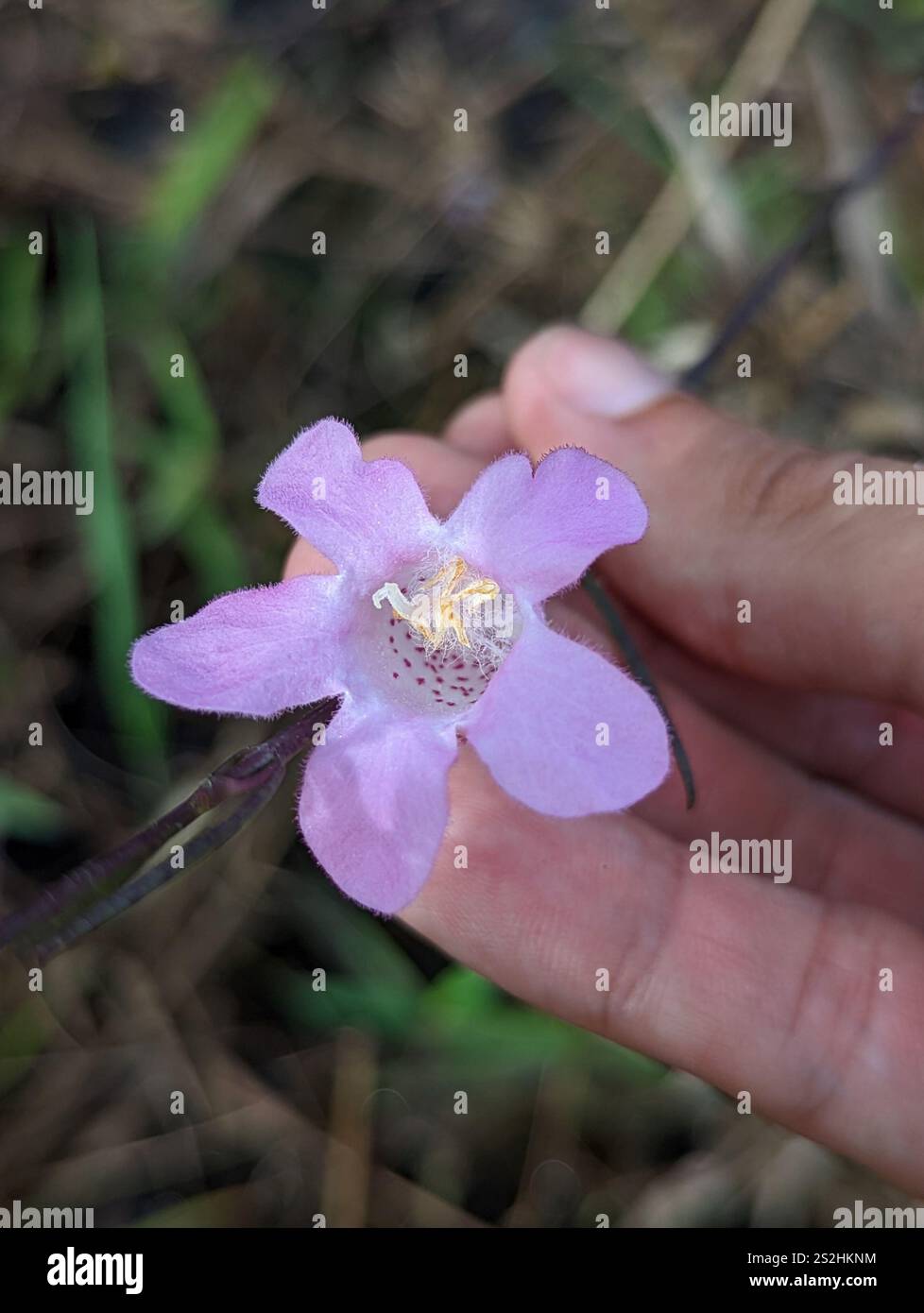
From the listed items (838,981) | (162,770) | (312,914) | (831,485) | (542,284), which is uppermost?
(542,284)

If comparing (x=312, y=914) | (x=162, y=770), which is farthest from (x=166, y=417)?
(x=312, y=914)

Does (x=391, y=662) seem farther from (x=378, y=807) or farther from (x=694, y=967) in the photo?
(x=694, y=967)

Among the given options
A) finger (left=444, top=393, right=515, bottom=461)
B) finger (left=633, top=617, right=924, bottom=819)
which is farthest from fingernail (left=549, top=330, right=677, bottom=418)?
finger (left=633, top=617, right=924, bottom=819)

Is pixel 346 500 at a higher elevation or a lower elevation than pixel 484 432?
lower

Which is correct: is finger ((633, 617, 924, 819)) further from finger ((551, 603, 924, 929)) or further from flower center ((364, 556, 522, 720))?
flower center ((364, 556, 522, 720))

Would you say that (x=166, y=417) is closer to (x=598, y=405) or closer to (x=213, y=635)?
(x=598, y=405)

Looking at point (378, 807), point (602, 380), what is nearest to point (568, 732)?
point (378, 807)
